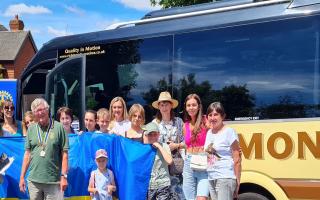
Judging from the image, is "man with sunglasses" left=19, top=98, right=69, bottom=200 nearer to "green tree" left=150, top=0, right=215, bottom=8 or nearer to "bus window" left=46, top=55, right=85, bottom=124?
"bus window" left=46, top=55, right=85, bottom=124

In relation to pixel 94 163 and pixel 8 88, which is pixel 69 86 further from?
pixel 8 88

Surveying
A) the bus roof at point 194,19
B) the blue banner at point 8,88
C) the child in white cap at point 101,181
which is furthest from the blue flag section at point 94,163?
the blue banner at point 8,88

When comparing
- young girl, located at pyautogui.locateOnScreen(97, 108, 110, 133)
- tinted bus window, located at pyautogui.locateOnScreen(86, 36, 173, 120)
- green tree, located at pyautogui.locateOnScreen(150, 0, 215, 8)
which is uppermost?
green tree, located at pyautogui.locateOnScreen(150, 0, 215, 8)

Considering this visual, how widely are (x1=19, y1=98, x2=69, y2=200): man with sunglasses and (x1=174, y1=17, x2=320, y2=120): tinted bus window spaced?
231cm

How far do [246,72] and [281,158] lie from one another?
1299mm

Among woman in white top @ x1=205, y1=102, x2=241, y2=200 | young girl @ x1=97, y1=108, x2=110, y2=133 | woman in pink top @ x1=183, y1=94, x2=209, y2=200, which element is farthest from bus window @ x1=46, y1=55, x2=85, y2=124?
woman in white top @ x1=205, y1=102, x2=241, y2=200

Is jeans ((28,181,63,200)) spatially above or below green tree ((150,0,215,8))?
below

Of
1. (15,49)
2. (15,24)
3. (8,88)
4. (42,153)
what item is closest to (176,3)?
(8,88)

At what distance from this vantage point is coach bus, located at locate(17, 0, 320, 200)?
703 centimetres

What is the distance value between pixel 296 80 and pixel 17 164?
405cm

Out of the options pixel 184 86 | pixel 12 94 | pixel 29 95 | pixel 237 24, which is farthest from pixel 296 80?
pixel 12 94

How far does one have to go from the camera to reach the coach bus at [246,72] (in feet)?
23.1

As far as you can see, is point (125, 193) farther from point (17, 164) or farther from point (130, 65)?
point (130, 65)

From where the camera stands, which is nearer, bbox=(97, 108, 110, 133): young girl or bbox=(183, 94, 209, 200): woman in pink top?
bbox=(183, 94, 209, 200): woman in pink top
